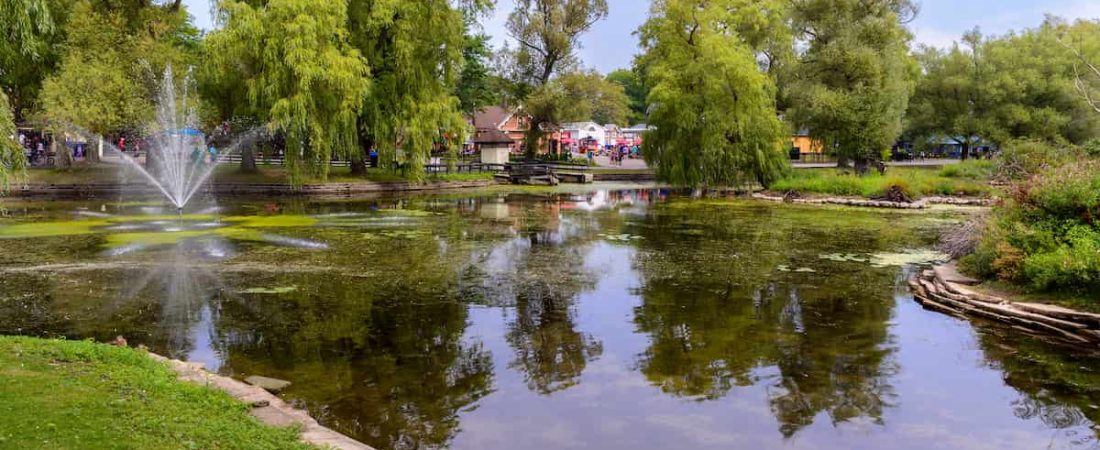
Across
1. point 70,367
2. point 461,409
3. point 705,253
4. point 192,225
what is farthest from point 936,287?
point 192,225

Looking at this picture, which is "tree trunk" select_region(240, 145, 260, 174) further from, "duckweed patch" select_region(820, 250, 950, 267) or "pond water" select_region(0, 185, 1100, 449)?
"duckweed patch" select_region(820, 250, 950, 267)

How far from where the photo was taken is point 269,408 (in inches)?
299

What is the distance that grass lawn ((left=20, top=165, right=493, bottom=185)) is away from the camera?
38562 millimetres

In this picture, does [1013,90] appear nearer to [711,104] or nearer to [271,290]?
[711,104]

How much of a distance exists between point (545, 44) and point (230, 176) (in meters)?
22.2

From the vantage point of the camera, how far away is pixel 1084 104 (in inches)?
1855

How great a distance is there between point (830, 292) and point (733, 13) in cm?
3080

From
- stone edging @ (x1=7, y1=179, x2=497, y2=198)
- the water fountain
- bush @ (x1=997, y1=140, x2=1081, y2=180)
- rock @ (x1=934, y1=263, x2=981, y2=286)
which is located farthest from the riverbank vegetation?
the water fountain

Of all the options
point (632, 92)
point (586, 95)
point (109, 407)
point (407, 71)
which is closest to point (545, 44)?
point (586, 95)

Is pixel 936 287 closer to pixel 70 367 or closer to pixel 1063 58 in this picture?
pixel 70 367

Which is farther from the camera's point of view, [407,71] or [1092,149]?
[407,71]

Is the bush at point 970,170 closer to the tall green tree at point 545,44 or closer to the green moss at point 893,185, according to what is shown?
the green moss at point 893,185

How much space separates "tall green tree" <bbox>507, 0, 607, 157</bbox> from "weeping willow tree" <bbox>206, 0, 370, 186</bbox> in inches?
679

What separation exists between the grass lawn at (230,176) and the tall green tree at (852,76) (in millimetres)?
20401
